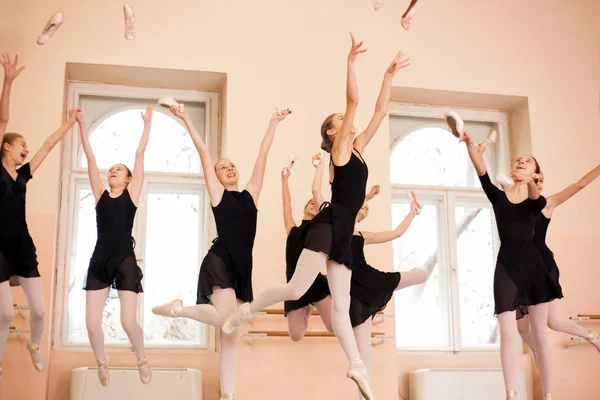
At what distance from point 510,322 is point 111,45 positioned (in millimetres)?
3628

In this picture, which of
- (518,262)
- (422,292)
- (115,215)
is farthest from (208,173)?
(422,292)

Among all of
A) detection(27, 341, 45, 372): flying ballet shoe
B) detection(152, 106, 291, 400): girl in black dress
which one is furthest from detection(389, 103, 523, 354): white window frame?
detection(27, 341, 45, 372): flying ballet shoe

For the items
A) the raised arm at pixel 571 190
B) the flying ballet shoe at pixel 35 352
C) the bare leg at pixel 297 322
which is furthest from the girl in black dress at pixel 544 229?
the flying ballet shoe at pixel 35 352

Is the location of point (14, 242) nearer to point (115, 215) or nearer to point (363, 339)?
point (115, 215)

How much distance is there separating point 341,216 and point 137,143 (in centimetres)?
266

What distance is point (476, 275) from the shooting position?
6.53 metres

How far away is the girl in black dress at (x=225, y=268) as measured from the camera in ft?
14.4

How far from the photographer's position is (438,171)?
6645 millimetres

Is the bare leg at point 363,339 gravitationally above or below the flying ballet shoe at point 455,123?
below

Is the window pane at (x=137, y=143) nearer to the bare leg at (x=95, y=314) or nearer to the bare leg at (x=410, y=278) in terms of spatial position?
the bare leg at (x=95, y=314)

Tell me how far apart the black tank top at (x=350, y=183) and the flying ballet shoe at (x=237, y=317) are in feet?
2.67

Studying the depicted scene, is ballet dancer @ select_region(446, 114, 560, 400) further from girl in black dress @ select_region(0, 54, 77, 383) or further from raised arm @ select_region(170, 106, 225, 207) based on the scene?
girl in black dress @ select_region(0, 54, 77, 383)

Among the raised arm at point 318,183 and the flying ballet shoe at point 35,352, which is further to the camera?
the raised arm at point 318,183

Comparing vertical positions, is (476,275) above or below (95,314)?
above
